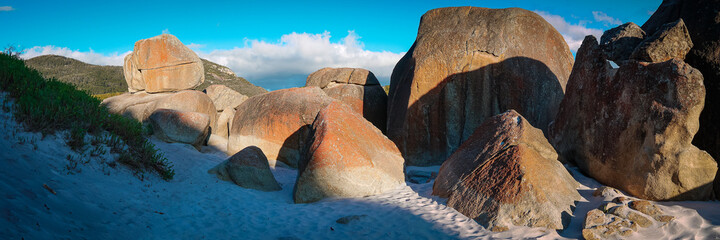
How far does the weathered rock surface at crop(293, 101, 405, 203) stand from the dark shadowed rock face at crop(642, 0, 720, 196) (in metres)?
4.24

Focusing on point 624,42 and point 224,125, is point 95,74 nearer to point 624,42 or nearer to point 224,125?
point 224,125

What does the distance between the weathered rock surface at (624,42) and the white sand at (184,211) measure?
1.84 m

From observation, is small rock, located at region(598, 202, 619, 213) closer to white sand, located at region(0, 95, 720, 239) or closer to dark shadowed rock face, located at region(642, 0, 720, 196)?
white sand, located at region(0, 95, 720, 239)

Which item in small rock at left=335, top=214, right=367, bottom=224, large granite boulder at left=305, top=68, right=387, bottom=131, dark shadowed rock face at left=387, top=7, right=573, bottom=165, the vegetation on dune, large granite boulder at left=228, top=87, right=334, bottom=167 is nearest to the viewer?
small rock at left=335, top=214, right=367, bottom=224

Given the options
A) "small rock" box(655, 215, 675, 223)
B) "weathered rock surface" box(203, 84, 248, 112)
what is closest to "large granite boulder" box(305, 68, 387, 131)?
"weathered rock surface" box(203, 84, 248, 112)

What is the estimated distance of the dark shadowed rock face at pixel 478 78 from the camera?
9.62 m

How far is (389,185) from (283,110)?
5130 millimetres

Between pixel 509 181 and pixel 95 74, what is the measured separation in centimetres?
5060

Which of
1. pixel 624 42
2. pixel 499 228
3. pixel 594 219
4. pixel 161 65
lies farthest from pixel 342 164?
pixel 161 65

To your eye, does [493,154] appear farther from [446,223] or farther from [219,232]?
[219,232]

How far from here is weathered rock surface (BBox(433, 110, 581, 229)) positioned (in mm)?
4316

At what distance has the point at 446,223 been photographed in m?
4.60

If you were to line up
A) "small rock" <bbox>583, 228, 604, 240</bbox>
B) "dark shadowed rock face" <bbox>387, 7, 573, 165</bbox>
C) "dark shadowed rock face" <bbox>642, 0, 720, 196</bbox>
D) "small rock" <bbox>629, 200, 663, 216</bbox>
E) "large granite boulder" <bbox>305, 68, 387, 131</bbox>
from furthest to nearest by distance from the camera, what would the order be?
"large granite boulder" <bbox>305, 68, 387, 131</bbox>
"dark shadowed rock face" <bbox>387, 7, 573, 165</bbox>
"dark shadowed rock face" <bbox>642, 0, 720, 196</bbox>
"small rock" <bbox>629, 200, 663, 216</bbox>
"small rock" <bbox>583, 228, 604, 240</bbox>

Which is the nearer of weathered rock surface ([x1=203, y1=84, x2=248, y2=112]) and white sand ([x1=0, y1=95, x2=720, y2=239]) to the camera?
white sand ([x1=0, y1=95, x2=720, y2=239])
